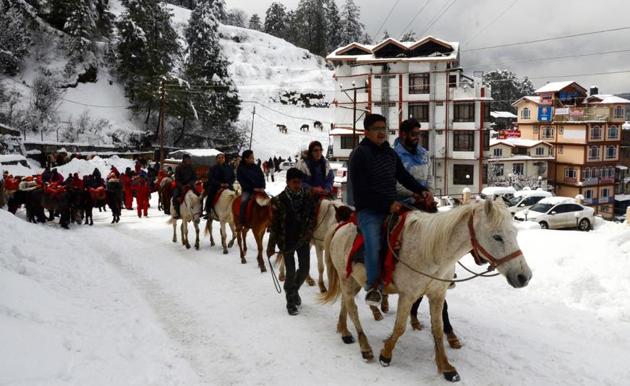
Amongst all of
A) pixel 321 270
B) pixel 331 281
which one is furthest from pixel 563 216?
pixel 331 281

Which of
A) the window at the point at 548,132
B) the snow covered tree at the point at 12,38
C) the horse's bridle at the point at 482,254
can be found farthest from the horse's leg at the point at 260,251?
the window at the point at 548,132

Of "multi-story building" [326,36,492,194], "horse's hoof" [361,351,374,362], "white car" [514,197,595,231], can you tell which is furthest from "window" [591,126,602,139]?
"horse's hoof" [361,351,374,362]

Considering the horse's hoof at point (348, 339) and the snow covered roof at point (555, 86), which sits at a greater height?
the snow covered roof at point (555, 86)

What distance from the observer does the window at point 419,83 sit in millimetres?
46062

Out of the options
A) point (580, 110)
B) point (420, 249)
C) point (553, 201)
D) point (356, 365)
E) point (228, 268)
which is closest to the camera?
point (420, 249)

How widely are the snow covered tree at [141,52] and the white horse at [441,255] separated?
5144 centimetres

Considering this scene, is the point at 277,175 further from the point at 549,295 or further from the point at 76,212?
the point at 549,295

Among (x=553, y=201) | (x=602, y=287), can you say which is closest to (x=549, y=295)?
(x=602, y=287)

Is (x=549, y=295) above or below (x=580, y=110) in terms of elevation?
below

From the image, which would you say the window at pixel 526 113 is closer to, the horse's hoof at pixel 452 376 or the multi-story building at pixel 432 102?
the multi-story building at pixel 432 102

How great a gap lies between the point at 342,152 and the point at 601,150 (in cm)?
3469

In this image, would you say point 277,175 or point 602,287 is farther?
point 277,175

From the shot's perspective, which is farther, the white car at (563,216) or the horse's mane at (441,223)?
the white car at (563,216)

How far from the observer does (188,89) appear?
2151 inches
